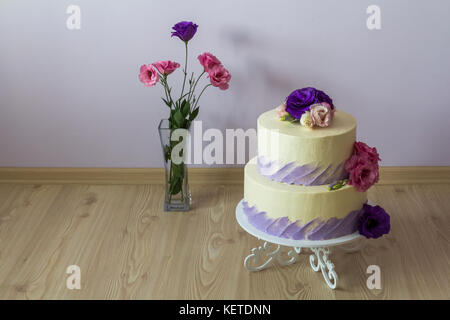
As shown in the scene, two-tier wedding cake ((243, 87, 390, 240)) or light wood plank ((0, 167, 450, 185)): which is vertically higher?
two-tier wedding cake ((243, 87, 390, 240))

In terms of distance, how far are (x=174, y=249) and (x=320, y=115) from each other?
78 centimetres

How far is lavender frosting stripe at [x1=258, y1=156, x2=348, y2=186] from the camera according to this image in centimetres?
191

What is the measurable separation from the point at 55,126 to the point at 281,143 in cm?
128

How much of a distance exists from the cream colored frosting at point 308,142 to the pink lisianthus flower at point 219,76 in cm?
53

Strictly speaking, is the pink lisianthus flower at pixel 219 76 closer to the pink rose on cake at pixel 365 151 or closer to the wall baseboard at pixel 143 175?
the wall baseboard at pixel 143 175

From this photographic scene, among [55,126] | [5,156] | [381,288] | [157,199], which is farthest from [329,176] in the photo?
[5,156]

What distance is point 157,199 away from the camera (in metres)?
2.69

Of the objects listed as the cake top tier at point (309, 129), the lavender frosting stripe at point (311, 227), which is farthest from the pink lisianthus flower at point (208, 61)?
the lavender frosting stripe at point (311, 227)

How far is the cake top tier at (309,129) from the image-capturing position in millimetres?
1883

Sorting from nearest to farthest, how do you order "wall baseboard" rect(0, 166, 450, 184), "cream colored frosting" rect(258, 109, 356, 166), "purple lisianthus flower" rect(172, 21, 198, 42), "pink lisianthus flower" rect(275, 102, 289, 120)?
1. "cream colored frosting" rect(258, 109, 356, 166)
2. "pink lisianthus flower" rect(275, 102, 289, 120)
3. "purple lisianthus flower" rect(172, 21, 198, 42)
4. "wall baseboard" rect(0, 166, 450, 184)

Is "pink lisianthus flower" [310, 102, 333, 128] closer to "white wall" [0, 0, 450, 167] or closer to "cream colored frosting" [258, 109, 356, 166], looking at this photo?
"cream colored frosting" [258, 109, 356, 166]

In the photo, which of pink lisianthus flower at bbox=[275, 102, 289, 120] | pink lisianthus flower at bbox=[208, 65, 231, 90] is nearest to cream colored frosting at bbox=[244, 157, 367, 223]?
pink lisianthus flower at bbox=[275, 102, 289, 120]

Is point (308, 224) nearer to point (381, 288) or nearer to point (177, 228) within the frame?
point (381, 288)

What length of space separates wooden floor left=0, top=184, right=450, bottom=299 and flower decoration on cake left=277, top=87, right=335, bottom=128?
21.7 inches
